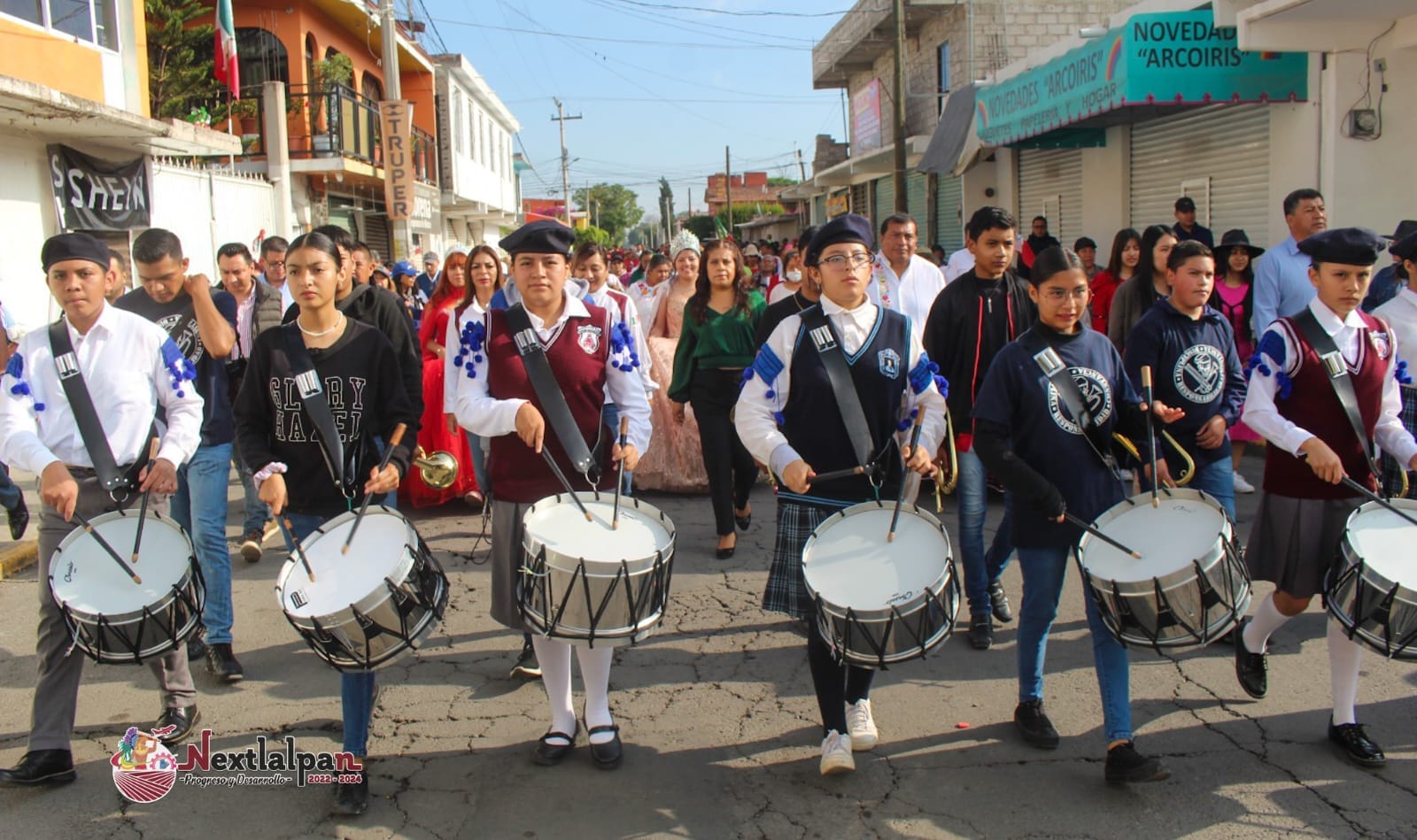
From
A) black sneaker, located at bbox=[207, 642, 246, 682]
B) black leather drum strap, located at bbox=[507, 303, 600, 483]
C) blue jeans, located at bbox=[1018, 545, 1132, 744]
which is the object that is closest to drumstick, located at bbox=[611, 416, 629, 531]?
black leather drum strap, located at bbox=[507, 303, 600, 483]

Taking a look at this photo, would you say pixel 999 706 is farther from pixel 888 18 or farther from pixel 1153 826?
pixel 888 18

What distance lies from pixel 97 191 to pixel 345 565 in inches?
463

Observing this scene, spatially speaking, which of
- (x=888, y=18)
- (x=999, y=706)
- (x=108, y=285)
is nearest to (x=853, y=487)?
(x=999, y=706)

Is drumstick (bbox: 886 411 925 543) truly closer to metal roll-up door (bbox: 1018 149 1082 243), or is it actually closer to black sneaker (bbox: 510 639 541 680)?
black sneaker (bbox: 510 639 541 680)

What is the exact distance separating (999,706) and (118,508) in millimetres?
3413

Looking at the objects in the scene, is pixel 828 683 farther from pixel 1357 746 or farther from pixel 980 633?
pixel 1357 746

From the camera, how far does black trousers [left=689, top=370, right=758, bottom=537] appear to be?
689 cm

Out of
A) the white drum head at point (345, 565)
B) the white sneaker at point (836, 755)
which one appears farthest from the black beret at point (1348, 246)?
the white drum head at point (345, 565)

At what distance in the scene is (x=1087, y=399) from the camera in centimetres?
382

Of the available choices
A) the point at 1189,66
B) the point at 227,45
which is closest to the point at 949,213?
the point at 1189,66

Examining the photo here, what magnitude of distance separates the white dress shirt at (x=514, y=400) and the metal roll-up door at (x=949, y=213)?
1731 centimetres

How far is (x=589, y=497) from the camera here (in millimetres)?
3684

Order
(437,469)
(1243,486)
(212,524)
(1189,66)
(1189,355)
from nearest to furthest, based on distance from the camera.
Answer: (1189,355)
(212,524)
(437,469)
(1243,486)
(1189,66)

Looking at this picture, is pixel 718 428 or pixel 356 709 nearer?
pixel 356 709
